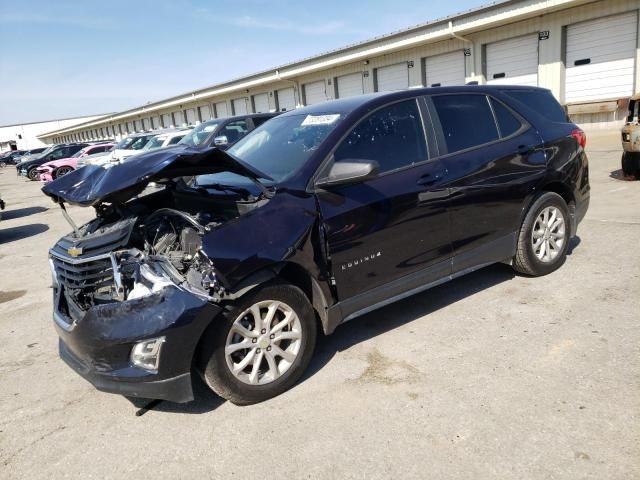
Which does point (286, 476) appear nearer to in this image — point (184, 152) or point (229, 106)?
point (184, 152)

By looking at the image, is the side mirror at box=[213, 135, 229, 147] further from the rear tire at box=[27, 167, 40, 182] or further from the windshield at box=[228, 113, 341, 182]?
the rear tire at box=[27, 167, 40, 182]

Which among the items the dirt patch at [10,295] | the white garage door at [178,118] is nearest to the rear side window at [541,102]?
the dirt patch at [10,295]

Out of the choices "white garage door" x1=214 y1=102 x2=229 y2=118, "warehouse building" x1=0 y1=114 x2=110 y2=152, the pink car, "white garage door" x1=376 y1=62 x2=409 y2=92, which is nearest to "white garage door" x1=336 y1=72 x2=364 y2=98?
"white garage door" x1=376 y1=62 x2=409 y2=92

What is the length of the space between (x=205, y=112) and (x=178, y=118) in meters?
6.33

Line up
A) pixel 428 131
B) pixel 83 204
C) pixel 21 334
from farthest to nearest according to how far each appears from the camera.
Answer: pixel 21 334
pixel 428 131
pixel 83 204

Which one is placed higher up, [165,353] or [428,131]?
[428,131]

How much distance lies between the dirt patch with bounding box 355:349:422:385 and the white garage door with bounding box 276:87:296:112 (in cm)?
2629

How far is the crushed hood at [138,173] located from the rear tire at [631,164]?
7993 millimetres

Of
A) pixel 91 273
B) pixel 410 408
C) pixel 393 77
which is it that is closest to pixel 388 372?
pixel 410 408

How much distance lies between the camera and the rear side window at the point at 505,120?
440 centimetres

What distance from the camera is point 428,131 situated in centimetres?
387

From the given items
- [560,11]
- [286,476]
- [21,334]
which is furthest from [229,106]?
[286,476]

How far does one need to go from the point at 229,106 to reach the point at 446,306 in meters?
33.2

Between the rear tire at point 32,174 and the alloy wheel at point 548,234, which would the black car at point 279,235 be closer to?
the alloy wheel at point 548,234
